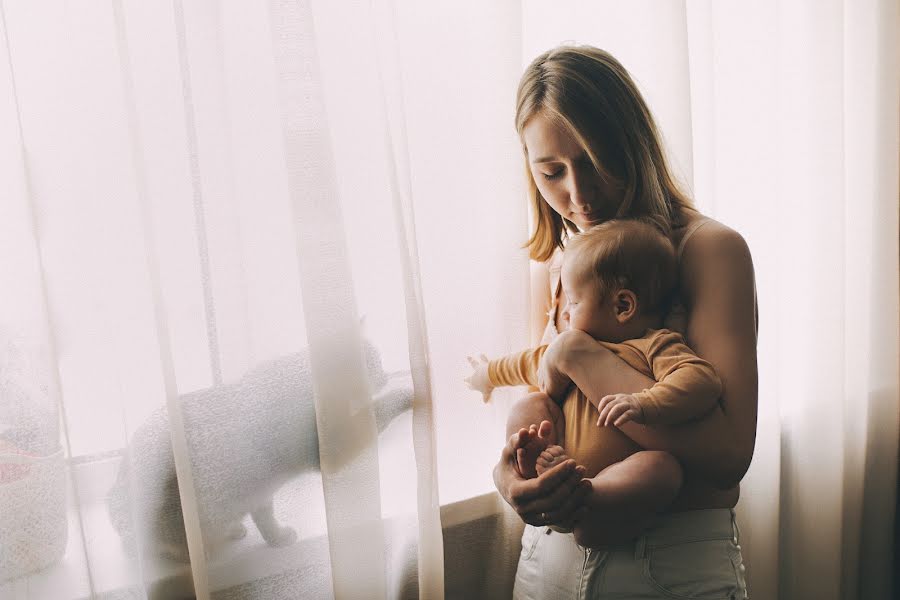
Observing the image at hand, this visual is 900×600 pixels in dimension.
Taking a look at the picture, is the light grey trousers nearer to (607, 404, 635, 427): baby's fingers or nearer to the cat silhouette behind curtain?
(607, 404, 635, 427): baby's fingers

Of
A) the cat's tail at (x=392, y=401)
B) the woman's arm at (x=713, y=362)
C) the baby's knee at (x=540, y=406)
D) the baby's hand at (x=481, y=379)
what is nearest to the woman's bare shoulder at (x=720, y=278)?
the woman's arm at (x=713, y=362)

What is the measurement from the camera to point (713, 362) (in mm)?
951

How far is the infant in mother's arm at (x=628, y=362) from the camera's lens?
88 centimetres

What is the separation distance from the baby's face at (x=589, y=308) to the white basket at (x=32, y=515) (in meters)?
0.70

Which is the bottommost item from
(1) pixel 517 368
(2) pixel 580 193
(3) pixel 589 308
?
(1) pixel 517 368

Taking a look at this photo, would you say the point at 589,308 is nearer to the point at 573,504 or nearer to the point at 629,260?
the point at 629,260

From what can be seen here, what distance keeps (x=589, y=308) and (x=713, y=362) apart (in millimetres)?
181

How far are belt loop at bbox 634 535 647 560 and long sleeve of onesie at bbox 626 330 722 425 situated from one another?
7.5 inches

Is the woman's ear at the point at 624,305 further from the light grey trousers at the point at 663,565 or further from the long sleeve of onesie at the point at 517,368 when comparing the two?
the light grey trousers at the point at 663,565

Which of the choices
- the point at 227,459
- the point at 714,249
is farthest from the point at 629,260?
the point at 227,459

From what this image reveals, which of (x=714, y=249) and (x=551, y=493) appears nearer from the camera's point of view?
(x=551, y=493)

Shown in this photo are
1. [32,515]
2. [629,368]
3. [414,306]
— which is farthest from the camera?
[414,306]

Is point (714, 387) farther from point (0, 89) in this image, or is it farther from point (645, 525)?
point (0, 89)

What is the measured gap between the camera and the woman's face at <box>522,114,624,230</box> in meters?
1.01
